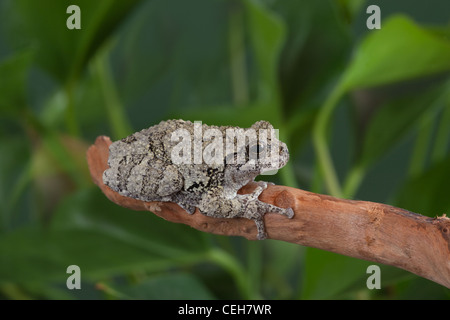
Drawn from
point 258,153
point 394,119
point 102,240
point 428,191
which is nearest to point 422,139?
point 394,119

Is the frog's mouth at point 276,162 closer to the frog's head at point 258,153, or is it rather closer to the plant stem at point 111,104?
the frog's head at point 258,153

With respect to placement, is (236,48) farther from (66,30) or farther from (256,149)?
(256,149)

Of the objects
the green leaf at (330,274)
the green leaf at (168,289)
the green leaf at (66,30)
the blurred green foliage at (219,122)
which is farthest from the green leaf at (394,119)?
the green leaf at (66,30)

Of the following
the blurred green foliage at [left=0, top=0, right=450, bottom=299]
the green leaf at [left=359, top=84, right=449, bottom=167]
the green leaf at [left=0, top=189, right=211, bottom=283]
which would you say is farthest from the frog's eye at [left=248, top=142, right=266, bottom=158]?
the green leaf at [left=359, top=84, right=449, bottom=167]

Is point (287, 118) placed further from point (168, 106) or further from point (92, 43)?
point (168, 106)

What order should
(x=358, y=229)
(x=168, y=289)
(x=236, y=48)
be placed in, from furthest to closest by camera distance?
(x=236, y=48)
(x=168, y=289)
(x=358, y=229)

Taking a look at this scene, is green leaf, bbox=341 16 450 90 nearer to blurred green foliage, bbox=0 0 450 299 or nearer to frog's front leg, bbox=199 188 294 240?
blurred green foliage, bbox=0 0 450 299
